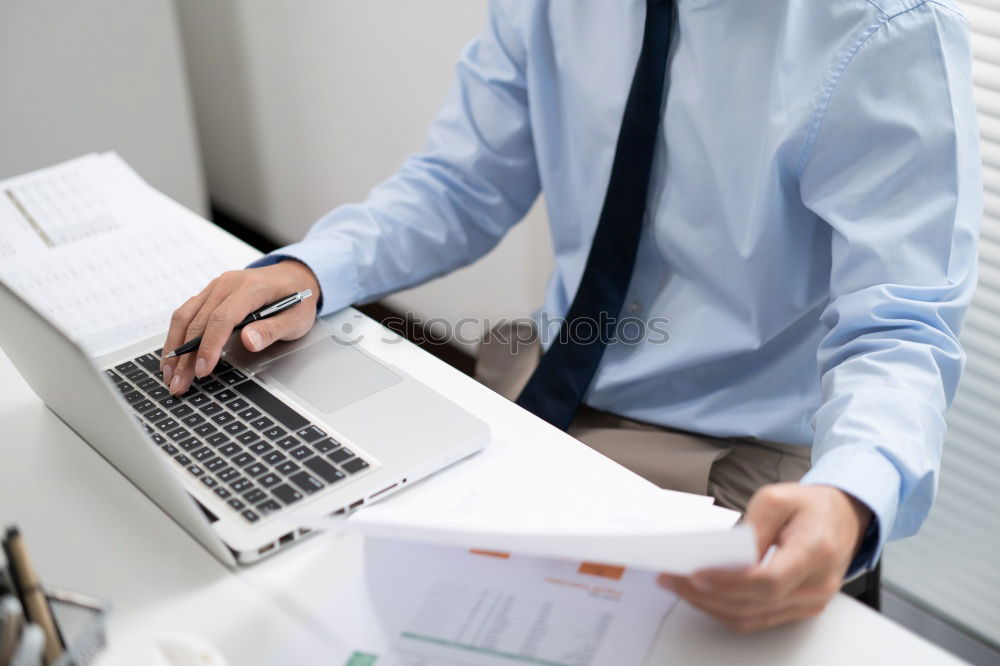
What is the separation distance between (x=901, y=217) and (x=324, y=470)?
0.53 m

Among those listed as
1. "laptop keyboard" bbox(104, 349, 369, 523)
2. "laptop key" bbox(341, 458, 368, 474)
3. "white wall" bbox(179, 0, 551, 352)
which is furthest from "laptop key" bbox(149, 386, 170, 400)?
"white wall" bbox(179, 0, 551, 352)

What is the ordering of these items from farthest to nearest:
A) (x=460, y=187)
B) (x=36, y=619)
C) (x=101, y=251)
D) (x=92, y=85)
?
(x=92, y=85) → (x=460, y=187) → (x=101, y=251) → (x=36, y=619)

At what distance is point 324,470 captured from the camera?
0.74 metres

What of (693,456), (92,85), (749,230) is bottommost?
(693,456)

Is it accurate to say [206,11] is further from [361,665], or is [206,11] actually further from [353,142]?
[361,665]

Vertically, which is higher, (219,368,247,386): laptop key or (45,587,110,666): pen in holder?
(45,587,110,666): pen in holder

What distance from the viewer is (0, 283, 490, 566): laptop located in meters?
0.69

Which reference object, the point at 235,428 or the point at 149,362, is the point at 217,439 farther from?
the point at 149,362

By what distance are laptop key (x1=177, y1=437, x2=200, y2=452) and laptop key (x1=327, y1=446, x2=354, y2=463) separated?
11 centimetres

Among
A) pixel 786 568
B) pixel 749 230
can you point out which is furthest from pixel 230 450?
pixel 749 230

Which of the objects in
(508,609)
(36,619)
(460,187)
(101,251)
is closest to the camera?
(36,619)

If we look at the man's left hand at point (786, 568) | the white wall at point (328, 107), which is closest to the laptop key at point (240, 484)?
the man's left hand at point (786, 568)

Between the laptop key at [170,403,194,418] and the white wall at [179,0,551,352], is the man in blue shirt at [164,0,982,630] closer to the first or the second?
the laptop key at [170,403,194,418]

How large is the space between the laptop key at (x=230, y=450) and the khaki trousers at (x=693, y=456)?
432mm
